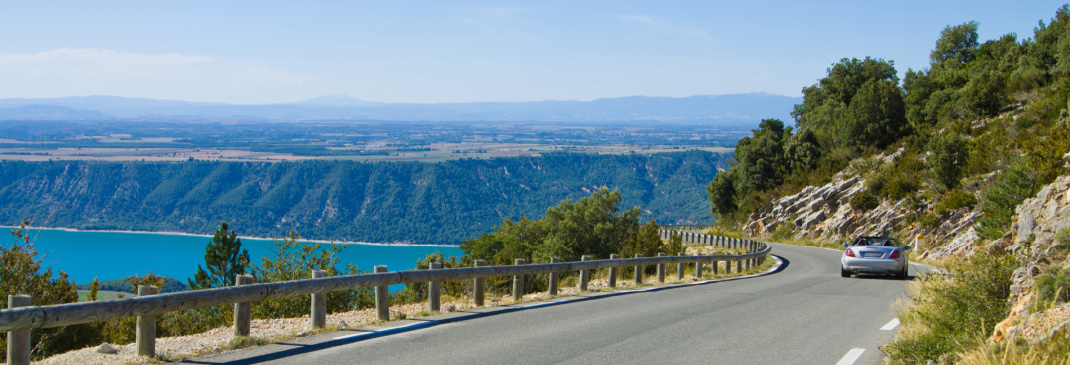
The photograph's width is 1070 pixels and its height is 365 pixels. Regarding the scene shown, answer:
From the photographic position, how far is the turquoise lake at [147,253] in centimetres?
12338

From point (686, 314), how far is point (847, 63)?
209 feet

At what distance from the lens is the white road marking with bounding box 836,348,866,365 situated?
772 centimetres

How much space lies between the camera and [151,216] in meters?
183

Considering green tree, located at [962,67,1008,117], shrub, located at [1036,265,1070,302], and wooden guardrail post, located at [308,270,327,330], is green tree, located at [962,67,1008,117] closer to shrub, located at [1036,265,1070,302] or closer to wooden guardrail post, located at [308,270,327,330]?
shrub, located at [1036,265,1070,302]

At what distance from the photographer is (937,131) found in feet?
160

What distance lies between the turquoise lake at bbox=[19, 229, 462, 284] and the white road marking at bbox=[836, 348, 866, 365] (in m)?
108

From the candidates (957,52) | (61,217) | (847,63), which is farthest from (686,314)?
(61,217)

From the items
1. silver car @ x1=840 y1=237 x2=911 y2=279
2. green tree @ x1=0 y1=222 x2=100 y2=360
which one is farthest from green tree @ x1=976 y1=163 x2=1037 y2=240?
green tree @ x1=0 y1=222 x2=100 y2=360

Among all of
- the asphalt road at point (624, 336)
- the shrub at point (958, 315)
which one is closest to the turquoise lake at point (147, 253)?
the asphalt road at point (624, 336)

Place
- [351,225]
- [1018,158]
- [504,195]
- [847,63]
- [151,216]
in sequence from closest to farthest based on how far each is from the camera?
[1018,158] → [847,63] → [351,225] → [151,216] → [504,195]

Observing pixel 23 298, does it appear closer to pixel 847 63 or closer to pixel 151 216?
pixel 847 63

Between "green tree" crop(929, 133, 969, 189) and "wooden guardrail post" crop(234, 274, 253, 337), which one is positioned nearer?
"wooden guardrail post" crop(234, 274, 253, 337)

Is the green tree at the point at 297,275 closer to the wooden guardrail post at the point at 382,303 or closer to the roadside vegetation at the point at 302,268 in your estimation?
the roadside vegetation at the point at 302,268

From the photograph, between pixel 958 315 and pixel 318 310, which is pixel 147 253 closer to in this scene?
pixel 318 310
